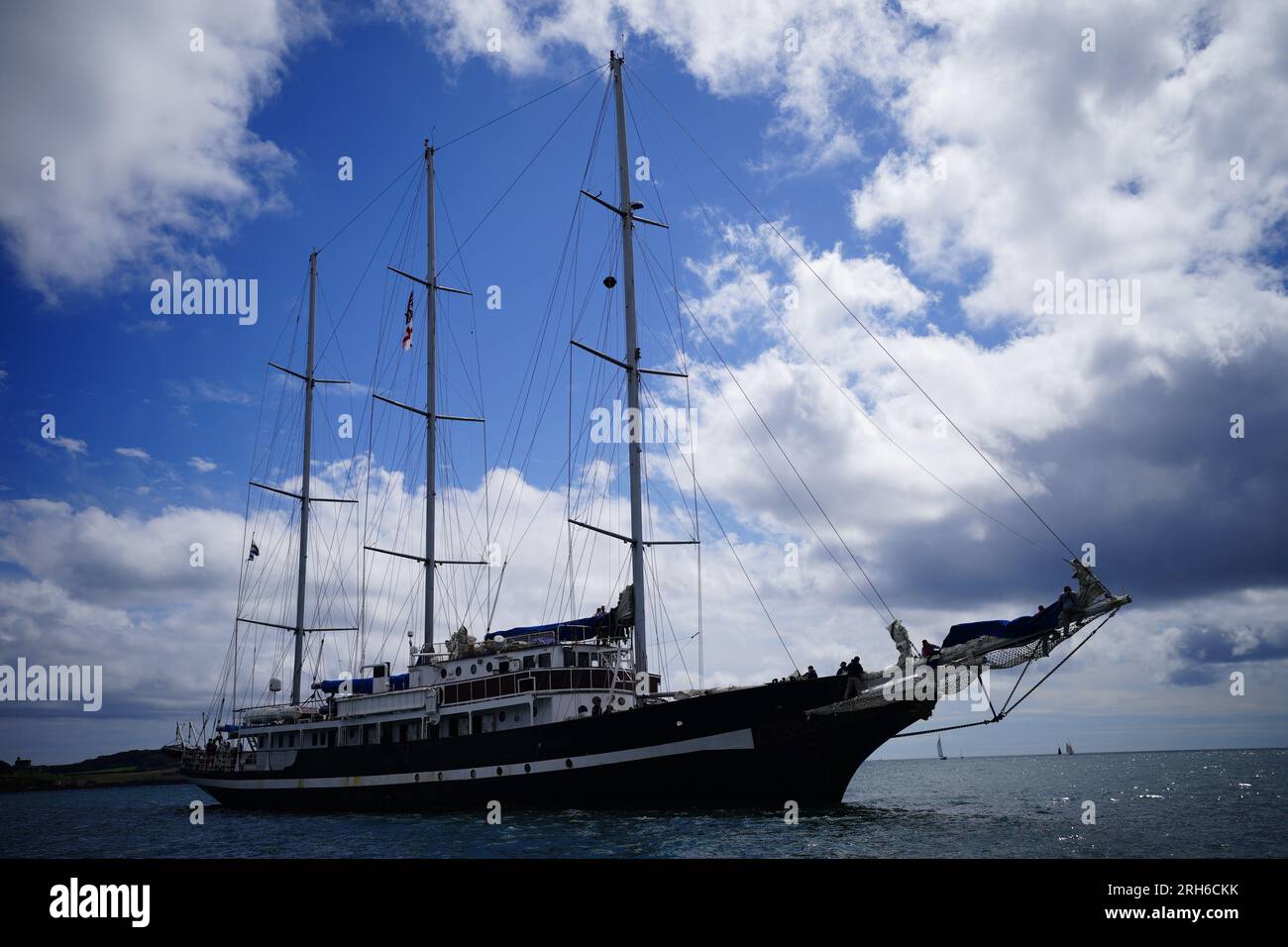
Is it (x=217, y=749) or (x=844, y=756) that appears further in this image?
(x=217, y=749)

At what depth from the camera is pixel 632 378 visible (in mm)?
39594

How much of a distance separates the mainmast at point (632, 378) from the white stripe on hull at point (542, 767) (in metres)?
4.88

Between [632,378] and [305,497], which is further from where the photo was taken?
[305,497]

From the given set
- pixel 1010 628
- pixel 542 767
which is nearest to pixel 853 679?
pixel 1010 628

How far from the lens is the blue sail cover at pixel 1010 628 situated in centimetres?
2903

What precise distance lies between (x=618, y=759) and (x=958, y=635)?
528 inches

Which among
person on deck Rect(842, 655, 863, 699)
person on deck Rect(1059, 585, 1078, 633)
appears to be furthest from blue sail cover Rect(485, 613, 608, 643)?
person on deck Rect(1059, 585, 1078, 633)

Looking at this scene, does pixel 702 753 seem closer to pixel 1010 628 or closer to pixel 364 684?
pixel 1010 628

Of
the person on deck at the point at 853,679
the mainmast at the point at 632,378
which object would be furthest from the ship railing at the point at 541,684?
the person on deck at the point at 853,679

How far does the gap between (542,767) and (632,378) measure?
1739 centimetres

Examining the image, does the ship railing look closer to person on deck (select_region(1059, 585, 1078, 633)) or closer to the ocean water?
the ocean water

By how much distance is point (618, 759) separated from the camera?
32.3 meters
